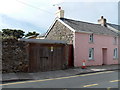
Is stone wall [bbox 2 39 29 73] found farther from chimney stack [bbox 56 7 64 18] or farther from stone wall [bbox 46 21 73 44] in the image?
chimney stack [bbox 56 7 64 18]

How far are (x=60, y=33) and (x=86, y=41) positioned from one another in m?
3.61

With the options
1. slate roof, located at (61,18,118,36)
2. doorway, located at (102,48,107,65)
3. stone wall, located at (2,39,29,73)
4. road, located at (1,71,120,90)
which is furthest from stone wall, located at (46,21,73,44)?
road, located at (1,71,120,90)

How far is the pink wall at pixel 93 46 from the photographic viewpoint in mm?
15452

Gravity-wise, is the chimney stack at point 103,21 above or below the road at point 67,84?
above

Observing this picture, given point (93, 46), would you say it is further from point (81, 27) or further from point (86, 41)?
point (81, 27)

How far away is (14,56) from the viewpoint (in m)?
11.0

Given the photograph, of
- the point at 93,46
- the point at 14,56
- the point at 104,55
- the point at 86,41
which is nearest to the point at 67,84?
the point at 14,56

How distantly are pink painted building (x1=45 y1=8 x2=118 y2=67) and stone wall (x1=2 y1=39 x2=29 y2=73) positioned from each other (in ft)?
20.1

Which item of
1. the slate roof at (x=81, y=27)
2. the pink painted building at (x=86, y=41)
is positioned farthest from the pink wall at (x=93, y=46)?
the slate roof at (x=81, y=27)

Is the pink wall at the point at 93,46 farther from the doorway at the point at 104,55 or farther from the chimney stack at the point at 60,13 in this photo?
the chimney stack at the point at 60,13

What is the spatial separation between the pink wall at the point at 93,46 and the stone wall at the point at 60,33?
97 centimetres

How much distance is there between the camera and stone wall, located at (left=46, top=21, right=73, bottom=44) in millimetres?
16125

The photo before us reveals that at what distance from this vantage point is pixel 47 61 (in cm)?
1253

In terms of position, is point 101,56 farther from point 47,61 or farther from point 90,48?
point 47,61
